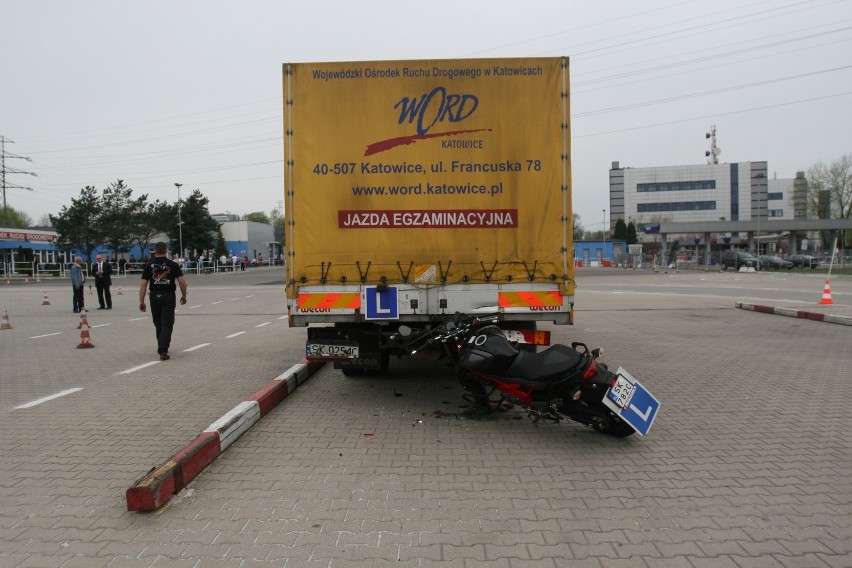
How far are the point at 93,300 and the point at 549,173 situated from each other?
23.4 m

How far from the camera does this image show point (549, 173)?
593 cm

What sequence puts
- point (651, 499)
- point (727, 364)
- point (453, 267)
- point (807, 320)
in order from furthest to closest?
point (807, 320) → point (727, 364) → point (453, 267) → point (651, 499)

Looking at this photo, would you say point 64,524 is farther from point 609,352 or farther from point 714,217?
point 714,217

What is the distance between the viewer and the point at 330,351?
6414 mm

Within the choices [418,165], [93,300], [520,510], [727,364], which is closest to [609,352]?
[727,364]

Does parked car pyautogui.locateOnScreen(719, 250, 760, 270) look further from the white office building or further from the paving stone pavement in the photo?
the paving stone pavement

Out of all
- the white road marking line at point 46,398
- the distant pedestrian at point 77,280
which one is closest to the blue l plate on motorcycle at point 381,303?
the white road marking line at point 46,398

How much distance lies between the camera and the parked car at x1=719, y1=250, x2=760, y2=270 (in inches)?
1858

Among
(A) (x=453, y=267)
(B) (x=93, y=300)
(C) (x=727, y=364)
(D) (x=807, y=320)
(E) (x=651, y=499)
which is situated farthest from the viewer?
(B) (x=93, y=300)

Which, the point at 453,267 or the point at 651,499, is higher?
the point at 453,267

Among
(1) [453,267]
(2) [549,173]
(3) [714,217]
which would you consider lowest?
(1) [453,267]

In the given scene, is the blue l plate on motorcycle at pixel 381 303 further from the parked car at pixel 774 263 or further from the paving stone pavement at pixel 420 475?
the parked car at pixel 774 263

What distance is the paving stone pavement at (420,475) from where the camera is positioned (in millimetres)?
3242

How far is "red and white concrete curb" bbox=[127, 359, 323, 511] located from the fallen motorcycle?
74.1 inches
